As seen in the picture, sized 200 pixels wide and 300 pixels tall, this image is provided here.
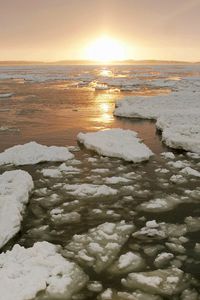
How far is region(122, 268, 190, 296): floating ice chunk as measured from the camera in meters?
5.25

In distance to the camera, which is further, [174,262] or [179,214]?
[179,214]

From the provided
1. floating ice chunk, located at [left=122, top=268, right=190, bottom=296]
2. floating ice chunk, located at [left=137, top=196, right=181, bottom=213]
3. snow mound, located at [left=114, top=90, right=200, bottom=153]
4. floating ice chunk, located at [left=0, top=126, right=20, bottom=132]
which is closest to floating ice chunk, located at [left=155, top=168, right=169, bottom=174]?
floating ice chunk, located at [left=137, top=196, right=181, bottom=213]

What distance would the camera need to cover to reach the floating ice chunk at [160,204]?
778 cm

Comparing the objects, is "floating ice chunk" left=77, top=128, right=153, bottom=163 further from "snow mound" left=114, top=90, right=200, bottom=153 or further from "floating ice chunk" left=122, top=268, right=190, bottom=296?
"floating ice chunk" left=122, top=268, right=190, bottom=296

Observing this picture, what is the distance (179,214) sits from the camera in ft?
24.7

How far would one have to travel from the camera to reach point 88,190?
341 inches

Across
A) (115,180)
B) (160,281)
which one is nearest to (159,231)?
(160,281)

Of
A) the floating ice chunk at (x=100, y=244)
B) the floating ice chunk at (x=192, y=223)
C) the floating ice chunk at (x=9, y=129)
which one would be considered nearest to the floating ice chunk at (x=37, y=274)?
the floating ice chunk at (x=100, y=244)

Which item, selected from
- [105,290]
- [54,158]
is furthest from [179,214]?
[54,158]

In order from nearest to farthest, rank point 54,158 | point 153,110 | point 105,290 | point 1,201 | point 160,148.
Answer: point 105,290, point 1,201, point 54,158, point 160,148, point 153,110

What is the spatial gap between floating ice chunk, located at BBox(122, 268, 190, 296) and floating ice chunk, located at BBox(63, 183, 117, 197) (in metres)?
3.09

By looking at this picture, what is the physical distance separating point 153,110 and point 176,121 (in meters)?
3.45

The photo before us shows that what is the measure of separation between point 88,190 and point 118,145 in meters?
3.57

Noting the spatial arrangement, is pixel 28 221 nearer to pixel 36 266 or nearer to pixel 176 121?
pixel 36 266
